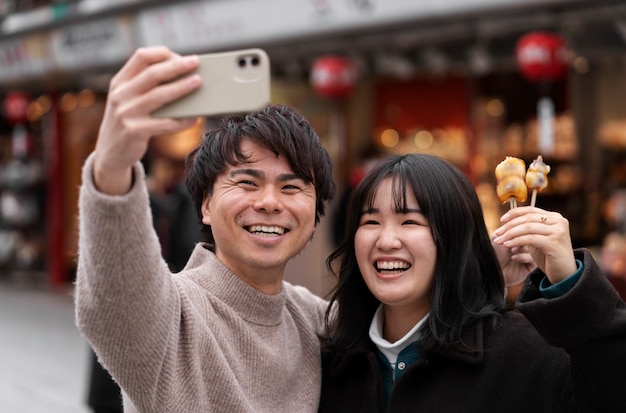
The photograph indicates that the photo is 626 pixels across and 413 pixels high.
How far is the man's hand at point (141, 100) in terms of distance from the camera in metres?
1.53

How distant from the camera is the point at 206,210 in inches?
93.3

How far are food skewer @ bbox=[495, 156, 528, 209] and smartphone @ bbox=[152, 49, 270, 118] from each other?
0.93 m

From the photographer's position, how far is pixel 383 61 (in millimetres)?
8906

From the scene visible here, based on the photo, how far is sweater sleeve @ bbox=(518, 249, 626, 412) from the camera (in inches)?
72.2

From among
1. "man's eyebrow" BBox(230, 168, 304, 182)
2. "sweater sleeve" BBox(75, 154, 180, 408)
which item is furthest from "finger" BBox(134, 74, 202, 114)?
"man's eyebrow" BBox(230, 168, 304, 182)

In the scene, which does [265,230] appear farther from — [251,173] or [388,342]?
[388,342]

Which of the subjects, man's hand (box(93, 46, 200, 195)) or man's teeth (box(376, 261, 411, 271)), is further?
man's teeth (box(376, 261, 411, 271))

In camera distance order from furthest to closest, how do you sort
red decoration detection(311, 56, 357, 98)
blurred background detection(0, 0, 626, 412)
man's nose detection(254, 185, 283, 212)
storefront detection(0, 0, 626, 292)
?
red decoration detection(311, 56, 357, 98) → storefront detection(0, 0, 626, 292) → blurred background detection(0, 0, 626, 412) → man's nose detection(254, 185, 283, 212)

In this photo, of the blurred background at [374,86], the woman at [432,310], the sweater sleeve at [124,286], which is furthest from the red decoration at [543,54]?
the sweater sleeve at [124,286]

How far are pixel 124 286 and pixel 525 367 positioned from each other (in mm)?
1123

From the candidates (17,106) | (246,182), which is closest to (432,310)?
(246,182)

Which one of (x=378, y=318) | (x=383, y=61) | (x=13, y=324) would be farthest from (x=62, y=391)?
(x=378, y=318)

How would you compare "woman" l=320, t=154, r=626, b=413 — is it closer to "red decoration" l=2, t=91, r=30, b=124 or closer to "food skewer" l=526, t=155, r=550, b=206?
"food skewer" l=526, t=155, r=550, b=206

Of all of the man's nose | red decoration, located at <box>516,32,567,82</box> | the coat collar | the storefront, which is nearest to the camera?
the man's nose
